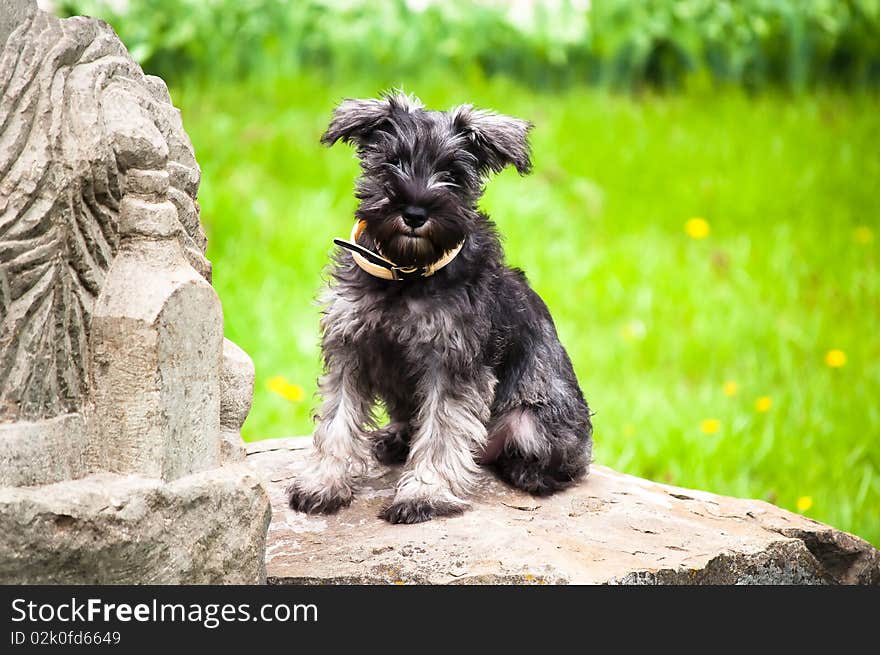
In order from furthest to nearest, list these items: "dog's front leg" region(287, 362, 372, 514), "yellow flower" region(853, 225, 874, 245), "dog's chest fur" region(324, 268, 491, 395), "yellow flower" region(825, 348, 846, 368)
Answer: "yellow flower" region(853, 225, 874, 245) → "yellow flower" region(825, 348, 846, 368) → "dog's front leg" region(287, 362, 372, 514) → "dog's chest fur" region(324, 268, 491, 395)

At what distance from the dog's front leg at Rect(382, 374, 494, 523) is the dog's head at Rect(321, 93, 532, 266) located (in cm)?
54

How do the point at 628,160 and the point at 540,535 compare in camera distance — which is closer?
the point at 540,535

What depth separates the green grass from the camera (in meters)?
7.03

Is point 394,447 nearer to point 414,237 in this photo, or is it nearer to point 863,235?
point 414,237

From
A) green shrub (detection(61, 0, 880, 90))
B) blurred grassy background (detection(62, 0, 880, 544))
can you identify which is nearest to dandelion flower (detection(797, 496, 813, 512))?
blurred grassy background (detection(62, 0, 880, 544))

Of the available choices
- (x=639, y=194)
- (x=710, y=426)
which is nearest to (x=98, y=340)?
(x=710, y=426)

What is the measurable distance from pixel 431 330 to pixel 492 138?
0.75 meters

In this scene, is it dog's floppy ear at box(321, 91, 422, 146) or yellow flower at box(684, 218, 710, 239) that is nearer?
dog's floppy ear at box(321, 91, 422, 146)

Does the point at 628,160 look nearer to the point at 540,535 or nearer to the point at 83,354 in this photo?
the point at 540,535

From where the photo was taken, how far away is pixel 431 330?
452 centimetres

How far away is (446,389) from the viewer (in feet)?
15.2

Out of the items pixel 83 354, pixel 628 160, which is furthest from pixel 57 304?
pixel 628 160

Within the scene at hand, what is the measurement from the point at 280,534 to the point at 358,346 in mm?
767

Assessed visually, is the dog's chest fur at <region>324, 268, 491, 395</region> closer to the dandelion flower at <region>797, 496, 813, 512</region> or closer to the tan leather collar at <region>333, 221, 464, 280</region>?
the tan leather collar at <region>333, 221, 464, 280</region>
